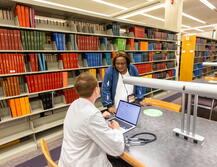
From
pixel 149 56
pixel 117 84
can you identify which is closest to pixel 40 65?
pixel 117 84

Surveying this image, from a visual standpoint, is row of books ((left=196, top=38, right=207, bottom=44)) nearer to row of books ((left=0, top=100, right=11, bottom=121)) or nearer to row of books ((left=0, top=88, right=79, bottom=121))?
row of books ((left=0, top=88, right=79, bottom=121))

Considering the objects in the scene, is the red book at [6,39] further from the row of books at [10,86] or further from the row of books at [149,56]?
the row of books at [149,56]

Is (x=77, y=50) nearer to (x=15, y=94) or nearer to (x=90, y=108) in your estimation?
(x=15, y=94)

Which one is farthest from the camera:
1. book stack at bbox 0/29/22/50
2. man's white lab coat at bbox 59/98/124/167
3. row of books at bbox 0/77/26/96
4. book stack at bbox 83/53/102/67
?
book stack at bbox 83/53/102/67

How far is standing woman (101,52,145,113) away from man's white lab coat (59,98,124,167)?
811mm

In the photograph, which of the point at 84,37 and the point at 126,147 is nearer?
the point at 126,147

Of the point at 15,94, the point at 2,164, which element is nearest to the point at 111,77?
the point at 15,94

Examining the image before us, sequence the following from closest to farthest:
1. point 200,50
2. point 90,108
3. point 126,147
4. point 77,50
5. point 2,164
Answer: point 90,108, point 126,147, point 2,164, point 77,50, point 200,50

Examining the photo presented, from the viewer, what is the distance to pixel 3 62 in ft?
6.32

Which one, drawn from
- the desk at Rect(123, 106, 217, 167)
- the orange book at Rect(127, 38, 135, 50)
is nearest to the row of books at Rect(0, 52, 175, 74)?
the orange book at Rect(127, 38, 135, 50)

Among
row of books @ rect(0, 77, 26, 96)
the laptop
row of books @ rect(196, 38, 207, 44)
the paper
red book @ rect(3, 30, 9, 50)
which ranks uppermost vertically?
row of books @ rect(196, 38, 207, 44)

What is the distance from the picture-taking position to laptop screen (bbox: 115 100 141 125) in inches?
49.4

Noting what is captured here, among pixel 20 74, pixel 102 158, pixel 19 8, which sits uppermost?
pixel 19 8

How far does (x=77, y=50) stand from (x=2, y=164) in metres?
2.12
